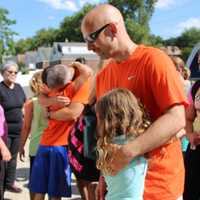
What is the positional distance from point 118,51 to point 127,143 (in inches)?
20.3

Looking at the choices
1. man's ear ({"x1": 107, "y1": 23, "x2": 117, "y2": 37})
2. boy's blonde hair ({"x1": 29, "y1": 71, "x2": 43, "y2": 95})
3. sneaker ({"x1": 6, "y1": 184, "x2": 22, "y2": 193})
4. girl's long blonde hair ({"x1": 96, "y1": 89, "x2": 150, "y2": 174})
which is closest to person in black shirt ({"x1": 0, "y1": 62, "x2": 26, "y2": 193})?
sneaker ({"x1": 6, "y1": 184, "x2": 22, "y2": 193})

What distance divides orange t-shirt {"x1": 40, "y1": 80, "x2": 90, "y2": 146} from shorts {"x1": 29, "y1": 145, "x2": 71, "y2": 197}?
6 centimetres

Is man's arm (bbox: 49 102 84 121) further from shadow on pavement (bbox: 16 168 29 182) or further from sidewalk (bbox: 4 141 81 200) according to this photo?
shadow on pavement (bbox: 16 168 29 182)

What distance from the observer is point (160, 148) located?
2.46m

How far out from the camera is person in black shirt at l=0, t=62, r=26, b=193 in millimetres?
6605

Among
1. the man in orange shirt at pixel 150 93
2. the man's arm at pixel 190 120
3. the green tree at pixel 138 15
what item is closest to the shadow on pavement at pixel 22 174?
the man's arm at pixel 190 120

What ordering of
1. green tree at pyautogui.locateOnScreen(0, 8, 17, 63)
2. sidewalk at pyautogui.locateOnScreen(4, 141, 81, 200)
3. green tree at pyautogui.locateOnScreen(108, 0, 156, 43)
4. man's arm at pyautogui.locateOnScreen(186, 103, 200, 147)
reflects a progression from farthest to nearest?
green tree at pyautogui.locateOnScreen(108, 0, 156, 43), green tree at pyautogui.locateOnScreen(0, 8, 17, 63), sidewalk at pyautogui.locateOnScreen(4, 141, 81, 200), man's arm at pyautogui.locateOnScreen(186, 103, 200, 147)

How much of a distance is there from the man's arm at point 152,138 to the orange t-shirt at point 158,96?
0.23 feet

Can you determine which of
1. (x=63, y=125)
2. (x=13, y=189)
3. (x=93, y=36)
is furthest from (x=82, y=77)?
(x=13, y=189)

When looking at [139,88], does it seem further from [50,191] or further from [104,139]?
[50,191]

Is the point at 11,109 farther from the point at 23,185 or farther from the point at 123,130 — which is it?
the point at 123,130

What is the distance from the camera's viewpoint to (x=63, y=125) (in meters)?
4.50

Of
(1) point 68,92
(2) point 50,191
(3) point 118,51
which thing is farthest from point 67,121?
(3) point 118,51

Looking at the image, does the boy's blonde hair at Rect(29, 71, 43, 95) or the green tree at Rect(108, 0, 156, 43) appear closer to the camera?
the boy's blonde hair at Rect(29, 71, 43, 95)
